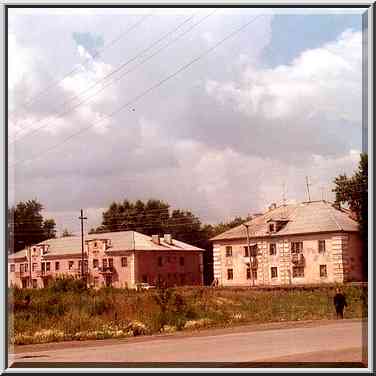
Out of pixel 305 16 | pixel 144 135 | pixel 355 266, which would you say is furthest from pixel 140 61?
pixel 355 266

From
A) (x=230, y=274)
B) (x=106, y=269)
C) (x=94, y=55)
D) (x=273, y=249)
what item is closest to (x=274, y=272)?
(x=273, y=249)

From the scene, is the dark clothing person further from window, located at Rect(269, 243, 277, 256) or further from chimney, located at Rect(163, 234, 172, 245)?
chimney, located at Rect(163, 234, 172, 245)

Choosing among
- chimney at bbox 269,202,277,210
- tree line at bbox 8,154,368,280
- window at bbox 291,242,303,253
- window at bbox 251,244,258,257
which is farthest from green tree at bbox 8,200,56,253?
window at bbox 291,242,303,253

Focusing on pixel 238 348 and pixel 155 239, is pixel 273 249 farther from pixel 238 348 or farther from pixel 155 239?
pixel 155 239

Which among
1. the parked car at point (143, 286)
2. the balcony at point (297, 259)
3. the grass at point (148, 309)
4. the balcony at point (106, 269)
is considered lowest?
the grass at point (148, 309)

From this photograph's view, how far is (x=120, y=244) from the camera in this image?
14.7 m

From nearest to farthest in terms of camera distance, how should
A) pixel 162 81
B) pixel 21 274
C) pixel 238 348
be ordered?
pixel 238 348 → pixel 162 81 → pixel 21 274

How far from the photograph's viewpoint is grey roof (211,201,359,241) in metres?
14.4

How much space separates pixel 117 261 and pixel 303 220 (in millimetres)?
2281

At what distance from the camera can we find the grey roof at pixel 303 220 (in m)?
14.4

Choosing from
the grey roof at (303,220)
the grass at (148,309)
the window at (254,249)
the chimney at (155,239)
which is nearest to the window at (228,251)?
the grey roof at (303,220)

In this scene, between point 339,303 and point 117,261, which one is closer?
point 339,303

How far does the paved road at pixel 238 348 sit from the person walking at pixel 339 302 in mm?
128

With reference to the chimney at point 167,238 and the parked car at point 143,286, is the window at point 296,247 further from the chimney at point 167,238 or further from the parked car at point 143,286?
the parked car at point 143,286
